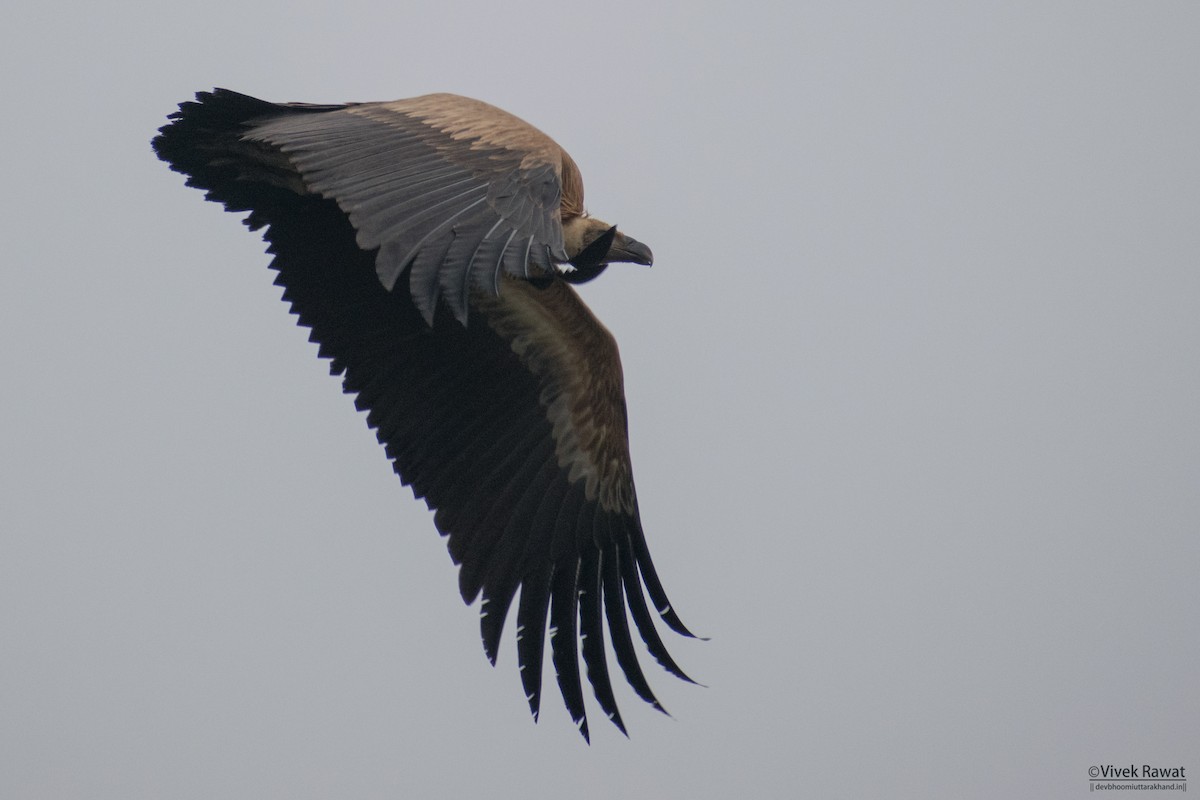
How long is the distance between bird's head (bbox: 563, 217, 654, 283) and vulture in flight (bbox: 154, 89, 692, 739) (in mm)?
16

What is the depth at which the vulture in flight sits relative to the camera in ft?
25.2

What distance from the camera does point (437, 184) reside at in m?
6.11

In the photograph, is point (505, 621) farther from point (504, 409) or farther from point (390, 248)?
point (390, 248)

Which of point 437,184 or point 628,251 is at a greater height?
point 628,251

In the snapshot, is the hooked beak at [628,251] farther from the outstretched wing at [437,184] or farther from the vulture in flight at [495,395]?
the outstretched wing at [437,184]

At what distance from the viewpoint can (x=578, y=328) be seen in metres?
8.36

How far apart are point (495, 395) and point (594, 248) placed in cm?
210

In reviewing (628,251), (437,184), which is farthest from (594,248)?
(628,251)

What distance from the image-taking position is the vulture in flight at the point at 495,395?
7680 millimetres

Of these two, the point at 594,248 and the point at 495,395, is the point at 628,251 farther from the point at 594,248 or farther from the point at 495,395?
the point at 594,248

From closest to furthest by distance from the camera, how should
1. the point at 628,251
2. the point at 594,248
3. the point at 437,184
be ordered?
1. the point at 437,184
2. the point at 594,248
3. the point at 628,251

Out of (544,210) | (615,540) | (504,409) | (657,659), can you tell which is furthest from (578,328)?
(544,210)

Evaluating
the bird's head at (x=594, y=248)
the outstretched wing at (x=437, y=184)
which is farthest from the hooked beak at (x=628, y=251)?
the outstretched wing at (x=437, y=184)

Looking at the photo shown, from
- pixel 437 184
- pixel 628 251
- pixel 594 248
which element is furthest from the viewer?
pixel 628 251
